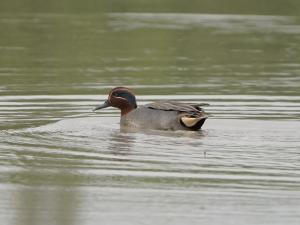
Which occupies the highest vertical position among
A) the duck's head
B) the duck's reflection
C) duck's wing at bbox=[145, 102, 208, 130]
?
the duck's head

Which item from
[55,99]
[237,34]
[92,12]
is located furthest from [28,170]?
[92,12]

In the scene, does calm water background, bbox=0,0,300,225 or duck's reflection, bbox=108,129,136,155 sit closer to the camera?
calm water background, bbox=0,0,300,225

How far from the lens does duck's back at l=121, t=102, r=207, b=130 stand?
1407cm

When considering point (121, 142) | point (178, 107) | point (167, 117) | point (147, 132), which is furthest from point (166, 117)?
point (121, 142)

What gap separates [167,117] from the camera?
559 inches

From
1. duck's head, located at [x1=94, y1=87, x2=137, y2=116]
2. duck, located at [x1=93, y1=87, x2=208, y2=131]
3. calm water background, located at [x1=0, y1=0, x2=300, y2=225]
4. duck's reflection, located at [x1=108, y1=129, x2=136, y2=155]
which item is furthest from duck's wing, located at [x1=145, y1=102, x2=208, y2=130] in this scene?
duck's head, located at [x1=94, y1=87, x2=137, y2=116]

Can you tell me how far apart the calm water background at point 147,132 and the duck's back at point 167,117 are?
7.8 inches

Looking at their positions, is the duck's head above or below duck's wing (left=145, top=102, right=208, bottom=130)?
above

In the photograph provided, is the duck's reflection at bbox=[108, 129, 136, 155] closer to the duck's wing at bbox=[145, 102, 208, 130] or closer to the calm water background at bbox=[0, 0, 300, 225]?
the calm water background at bbox=[0, 0, 300, 225]

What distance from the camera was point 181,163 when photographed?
11766 mm

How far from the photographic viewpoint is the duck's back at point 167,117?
46.2 ft

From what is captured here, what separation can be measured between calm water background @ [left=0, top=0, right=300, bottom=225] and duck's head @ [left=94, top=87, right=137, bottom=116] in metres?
0.27

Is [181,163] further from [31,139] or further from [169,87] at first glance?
[169,87]

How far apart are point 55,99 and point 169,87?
6.92ft
